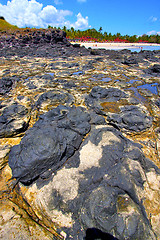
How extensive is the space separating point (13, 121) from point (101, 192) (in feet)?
14.6

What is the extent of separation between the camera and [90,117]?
5301 mm

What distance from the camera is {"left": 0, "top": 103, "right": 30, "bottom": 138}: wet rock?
474 centimetres

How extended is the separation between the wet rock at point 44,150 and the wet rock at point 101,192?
267 millimetres

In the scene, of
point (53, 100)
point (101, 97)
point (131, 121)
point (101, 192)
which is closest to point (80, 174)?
point (101, 192)

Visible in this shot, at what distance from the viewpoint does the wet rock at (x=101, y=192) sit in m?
2.30

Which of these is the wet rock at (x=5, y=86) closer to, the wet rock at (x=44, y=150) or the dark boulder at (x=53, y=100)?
the dark boulder at (x=53, y=100)

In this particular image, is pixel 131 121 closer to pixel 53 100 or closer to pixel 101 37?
pixel 53 100

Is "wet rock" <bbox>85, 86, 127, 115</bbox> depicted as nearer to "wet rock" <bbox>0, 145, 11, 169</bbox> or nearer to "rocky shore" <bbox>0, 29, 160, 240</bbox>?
"rocky shore" <bbox>0, 29, 160, 240</bbox>

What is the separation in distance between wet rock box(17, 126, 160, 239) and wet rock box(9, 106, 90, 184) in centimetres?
27

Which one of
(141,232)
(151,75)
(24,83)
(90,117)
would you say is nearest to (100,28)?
(151,75)

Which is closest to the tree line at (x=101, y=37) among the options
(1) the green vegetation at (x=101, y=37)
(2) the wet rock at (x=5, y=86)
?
(1) the green vegetation at (x=101, y=37)

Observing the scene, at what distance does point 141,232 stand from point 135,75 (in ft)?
38.8

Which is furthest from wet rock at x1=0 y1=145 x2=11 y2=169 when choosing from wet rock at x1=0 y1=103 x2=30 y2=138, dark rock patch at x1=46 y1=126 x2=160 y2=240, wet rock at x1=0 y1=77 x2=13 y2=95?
wet rock at x1=0 y1=77 x2=13 y2=95

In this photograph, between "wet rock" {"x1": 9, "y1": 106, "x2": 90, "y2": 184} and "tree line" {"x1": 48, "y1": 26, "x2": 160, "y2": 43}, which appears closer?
"wet rock" {"x1": 9, "y1": 106, "x2": 90, "y2": 184}
